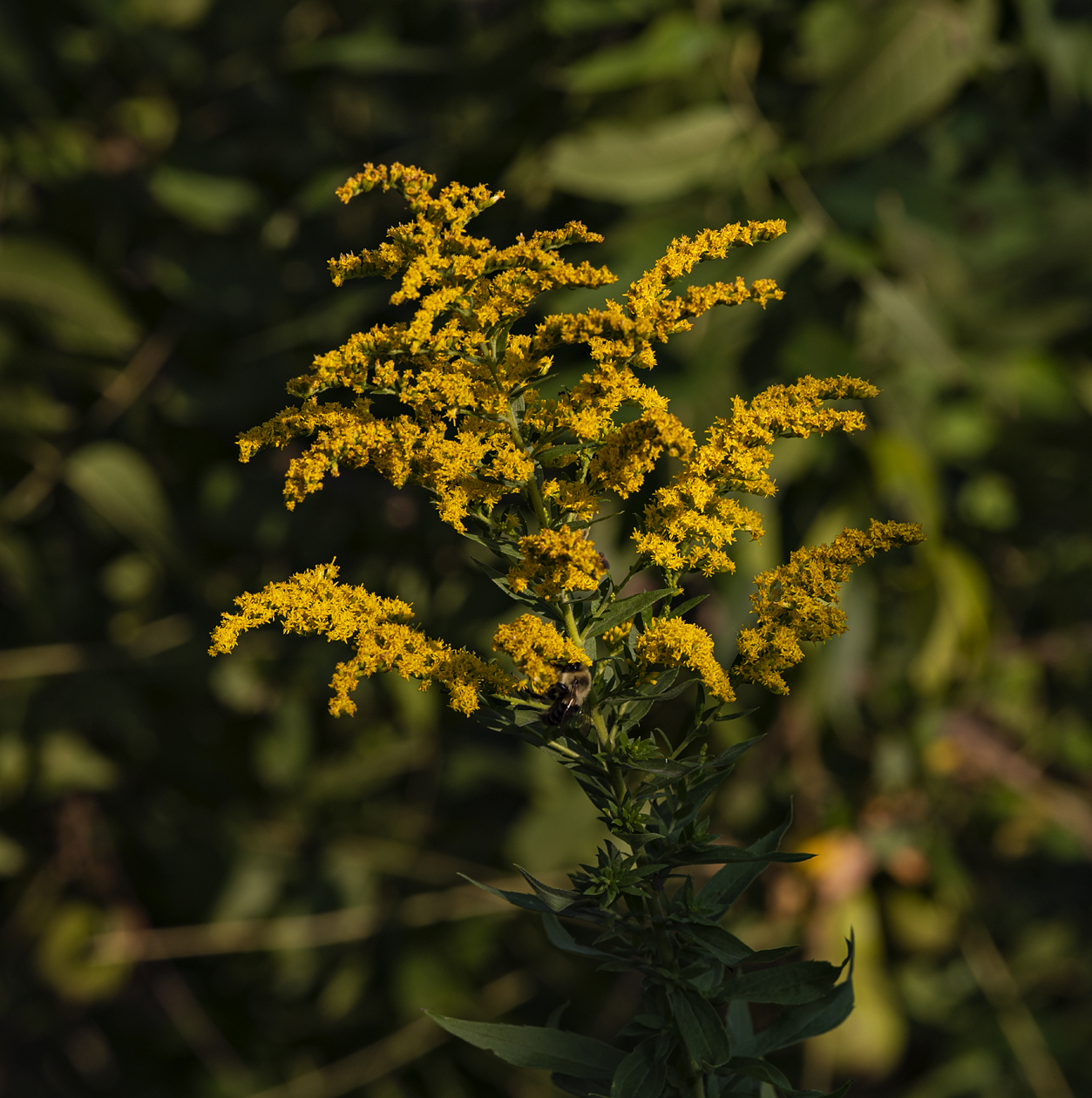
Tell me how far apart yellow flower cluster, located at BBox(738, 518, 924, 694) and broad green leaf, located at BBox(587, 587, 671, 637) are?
73 millimetres

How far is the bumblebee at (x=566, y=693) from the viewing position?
0.54m

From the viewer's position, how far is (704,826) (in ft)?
2.12

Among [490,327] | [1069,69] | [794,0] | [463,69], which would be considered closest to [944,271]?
[1069,69]

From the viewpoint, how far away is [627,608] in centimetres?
60

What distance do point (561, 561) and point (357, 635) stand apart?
20cm

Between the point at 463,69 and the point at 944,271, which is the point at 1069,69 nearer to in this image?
the point at 944,271

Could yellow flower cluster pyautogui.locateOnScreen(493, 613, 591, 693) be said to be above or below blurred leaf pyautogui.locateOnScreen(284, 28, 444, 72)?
below

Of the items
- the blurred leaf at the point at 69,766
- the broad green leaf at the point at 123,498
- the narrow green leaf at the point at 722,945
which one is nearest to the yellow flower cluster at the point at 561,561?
the narrow green leaf at the point at 722,945

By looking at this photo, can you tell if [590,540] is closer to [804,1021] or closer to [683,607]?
[683,607]

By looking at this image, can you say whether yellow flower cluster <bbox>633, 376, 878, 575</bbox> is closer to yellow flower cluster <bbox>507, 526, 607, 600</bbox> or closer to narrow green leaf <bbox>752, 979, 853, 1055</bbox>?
yellow flower cluster <bbox>507, 526, 607, 600</bbox>

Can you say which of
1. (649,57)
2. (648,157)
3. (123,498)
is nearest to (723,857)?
(648,157)

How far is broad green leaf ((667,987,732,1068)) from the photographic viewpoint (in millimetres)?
596

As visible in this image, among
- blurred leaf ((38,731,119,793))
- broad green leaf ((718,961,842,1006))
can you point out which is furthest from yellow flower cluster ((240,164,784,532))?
blurred leaf ((38,731,119,793))

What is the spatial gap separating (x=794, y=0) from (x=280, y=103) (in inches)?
49.6
